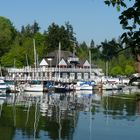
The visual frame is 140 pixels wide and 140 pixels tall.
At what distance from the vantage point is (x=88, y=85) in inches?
4099

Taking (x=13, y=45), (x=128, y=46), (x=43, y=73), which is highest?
(x=13, y=45)

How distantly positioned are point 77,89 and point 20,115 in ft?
187

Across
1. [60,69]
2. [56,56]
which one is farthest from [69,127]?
[56,56]

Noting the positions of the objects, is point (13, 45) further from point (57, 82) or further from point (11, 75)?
point (57, 82)

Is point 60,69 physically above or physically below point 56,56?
below

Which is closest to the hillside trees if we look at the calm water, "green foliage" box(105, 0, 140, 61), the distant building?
the distant building

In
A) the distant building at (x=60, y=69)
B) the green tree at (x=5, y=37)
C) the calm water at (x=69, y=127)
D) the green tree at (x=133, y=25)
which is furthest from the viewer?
the green tree at (x=5, y=37)

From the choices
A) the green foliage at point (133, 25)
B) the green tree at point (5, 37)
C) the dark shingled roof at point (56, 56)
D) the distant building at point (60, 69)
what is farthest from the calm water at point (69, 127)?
the green tree at point (5, 37)

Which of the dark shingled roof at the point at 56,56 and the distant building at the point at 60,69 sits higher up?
the dark shingled roof at the point at 56,56

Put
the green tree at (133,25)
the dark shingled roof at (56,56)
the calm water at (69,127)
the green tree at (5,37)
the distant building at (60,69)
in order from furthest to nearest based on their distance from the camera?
1. the green tree at (5,37)
2. the dark shingled roof at (56,56)
3. the distant building at (60,69)
4. the calm water at (69,127)
5. the green tree at (133,25)

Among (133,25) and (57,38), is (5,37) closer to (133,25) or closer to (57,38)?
(57,38)

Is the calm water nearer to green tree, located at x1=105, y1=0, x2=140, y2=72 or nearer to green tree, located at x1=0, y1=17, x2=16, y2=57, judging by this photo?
green tree, located at x1=105, y1=0, x2=140, y2=72

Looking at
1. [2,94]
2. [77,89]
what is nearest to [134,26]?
[2,94]

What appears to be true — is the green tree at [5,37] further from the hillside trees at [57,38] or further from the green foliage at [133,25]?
the green foliage at [133,25]
